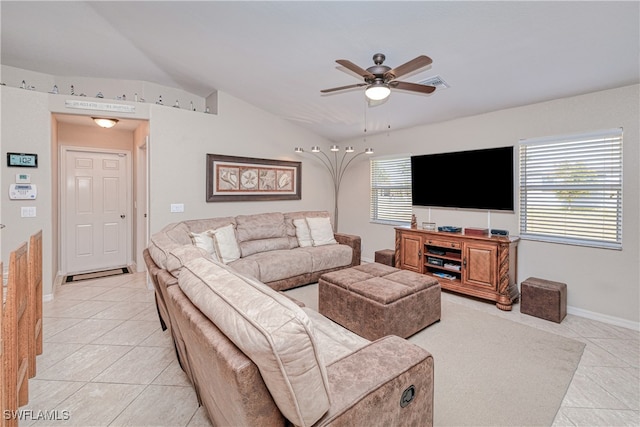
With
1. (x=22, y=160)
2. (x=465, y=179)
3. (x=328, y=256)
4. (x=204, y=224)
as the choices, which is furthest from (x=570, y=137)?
(x=22, y=160)

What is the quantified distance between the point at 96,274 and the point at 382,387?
210 inches

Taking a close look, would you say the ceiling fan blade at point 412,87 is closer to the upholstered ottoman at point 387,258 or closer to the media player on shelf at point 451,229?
the media player on shelf at point 451,229

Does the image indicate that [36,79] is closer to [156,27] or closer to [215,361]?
[156,27]

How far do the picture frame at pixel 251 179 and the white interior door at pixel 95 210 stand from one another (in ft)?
6.67

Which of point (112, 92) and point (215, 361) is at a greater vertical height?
point (112, 92)

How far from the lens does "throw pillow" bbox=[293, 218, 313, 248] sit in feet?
15.7

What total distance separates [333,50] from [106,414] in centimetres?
337

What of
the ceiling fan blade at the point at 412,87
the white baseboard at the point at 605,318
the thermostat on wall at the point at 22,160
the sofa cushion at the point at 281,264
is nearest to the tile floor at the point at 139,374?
the white baseboard at the point at 605,318

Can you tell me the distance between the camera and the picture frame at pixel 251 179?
15.0ft

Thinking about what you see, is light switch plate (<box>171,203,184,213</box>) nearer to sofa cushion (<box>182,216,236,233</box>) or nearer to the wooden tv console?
sofa cushion (<box>182,216,236,233</box>)

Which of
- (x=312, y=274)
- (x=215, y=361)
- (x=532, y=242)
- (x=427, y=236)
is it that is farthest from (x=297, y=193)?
(x=215, y=361)

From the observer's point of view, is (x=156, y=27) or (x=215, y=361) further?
(x=156, y=27)

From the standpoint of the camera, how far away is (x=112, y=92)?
4.30m

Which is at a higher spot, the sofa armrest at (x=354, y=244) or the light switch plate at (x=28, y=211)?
the light switch plate at (x=28, y=211)
